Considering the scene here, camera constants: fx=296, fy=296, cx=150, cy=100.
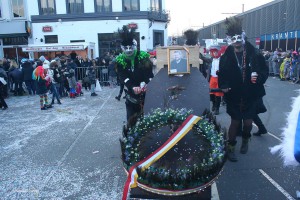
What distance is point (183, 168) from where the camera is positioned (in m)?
2.76

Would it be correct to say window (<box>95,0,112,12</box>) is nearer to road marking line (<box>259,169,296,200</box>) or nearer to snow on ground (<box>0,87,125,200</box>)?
snow on ground (<box>0,87,125,200</box>)

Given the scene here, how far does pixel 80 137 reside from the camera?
21.6ft

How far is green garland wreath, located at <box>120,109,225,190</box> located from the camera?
8.75ft

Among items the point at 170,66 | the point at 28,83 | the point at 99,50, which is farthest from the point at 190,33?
the point at 99,50

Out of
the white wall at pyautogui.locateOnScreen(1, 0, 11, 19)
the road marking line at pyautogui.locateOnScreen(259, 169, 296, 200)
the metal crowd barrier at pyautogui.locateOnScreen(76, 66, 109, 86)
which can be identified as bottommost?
the road marking line at pyautogui.locateOnScreen(259, 169, 296, 200)

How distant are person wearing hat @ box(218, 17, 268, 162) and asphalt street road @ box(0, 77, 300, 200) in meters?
0.62

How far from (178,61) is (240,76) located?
1073mm

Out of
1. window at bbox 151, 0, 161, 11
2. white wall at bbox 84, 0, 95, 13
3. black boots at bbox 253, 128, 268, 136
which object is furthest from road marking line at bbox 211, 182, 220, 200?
window at bbox 151, 0, 161, 11

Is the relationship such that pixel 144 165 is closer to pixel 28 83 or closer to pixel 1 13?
pixel 28 83

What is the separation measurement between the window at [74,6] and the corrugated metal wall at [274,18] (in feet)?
39.9

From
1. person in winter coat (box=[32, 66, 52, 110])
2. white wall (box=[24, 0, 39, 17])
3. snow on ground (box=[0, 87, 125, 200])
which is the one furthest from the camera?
white wall (box=[24, 0, 39, 17])

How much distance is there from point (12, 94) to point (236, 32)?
40.6 ft

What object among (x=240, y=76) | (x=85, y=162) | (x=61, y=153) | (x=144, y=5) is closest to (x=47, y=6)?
(x=144, y=5)

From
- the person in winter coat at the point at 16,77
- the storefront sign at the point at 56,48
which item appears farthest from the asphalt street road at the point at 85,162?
the storefront sign at the point at 56,48
